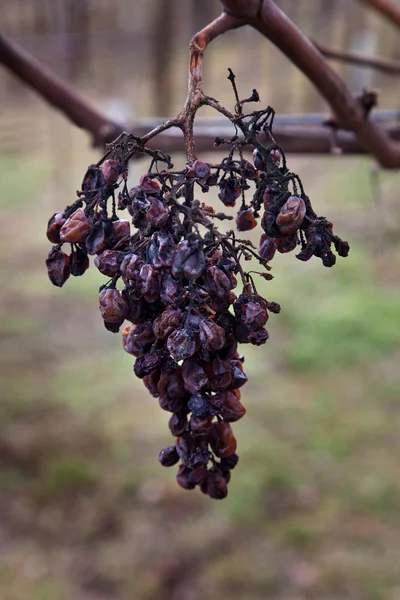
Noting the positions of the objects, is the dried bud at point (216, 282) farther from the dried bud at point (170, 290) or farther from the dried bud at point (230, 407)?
the dried bud at point (230, 407)

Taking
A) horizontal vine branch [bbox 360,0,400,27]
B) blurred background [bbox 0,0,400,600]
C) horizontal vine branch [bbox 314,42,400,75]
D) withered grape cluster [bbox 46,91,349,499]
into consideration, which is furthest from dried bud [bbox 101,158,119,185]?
blurred background [bbox 0,0,400,600]

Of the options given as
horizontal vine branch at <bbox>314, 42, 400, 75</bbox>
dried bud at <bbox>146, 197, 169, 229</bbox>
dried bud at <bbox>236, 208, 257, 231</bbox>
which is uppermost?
horizontal vine branch at <bbox>314, 42, 400, 75</bbox>

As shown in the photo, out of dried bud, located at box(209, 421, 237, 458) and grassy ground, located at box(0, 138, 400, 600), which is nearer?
dried bud, located at box(209, 421, 237, 458)

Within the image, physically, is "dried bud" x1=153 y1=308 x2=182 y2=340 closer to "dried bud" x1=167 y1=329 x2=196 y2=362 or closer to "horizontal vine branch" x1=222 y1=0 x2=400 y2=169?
"dried bud" x1=167 y1=329 x2=196 y2=362

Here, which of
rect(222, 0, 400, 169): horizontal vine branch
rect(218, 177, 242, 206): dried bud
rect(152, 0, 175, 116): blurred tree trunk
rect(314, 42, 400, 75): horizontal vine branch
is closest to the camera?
rect(218, 177, 242, 206): dried bud

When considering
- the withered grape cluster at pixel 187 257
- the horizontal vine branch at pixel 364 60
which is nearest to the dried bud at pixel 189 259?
the withered grape cluster at pixel 187 257

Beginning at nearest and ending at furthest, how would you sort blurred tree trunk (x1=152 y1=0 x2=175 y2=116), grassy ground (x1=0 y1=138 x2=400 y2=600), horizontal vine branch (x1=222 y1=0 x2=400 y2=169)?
horizontal vine branch (x1=222 y1=0 x2=400 y2=169) < grassy ground (x1=0 y1=138 x2=400 y2=600) < blurred tree trunk (x1=152 y1=0 x2=175 y2=116)

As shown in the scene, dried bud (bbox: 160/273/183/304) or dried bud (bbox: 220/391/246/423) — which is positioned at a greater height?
dried bud (bbox: 160/273/183/304)
